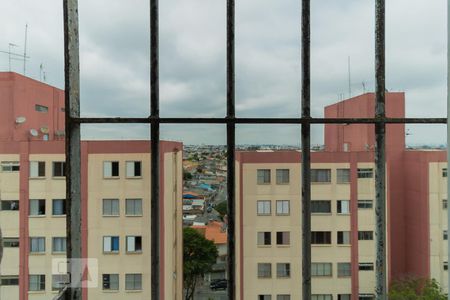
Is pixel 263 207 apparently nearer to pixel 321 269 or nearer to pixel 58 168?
pixel 321 269

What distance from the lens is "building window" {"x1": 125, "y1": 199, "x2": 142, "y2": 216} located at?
4.69ft

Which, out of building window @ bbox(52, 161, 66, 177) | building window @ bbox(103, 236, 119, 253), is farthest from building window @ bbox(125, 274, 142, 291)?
building window @ bbox(52, 161, 66, 177)

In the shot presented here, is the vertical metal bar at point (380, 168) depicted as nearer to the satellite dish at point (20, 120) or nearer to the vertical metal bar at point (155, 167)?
the vertical metal bar at point (155, 167)

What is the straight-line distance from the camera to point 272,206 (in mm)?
1480

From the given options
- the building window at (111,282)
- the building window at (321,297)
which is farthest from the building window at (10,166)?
the building window at (321,297)

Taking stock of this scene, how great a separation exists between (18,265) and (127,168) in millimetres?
605

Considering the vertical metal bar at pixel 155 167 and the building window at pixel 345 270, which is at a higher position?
the vertical metal bar at pixel 155 167

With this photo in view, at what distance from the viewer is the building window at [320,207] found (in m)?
1.39

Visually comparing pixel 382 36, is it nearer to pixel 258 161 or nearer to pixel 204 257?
pixel 258 161

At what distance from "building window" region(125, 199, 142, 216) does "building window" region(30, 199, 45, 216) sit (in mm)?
331

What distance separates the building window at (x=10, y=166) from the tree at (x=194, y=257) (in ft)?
2.36

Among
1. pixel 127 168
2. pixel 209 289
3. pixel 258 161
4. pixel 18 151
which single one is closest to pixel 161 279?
pixel 209 289

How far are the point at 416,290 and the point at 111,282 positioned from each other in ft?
4.00

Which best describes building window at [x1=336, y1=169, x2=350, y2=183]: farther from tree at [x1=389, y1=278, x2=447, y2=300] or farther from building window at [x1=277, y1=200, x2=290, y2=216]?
tree at [x1=389, y1=278, x2=447, y2=300]
